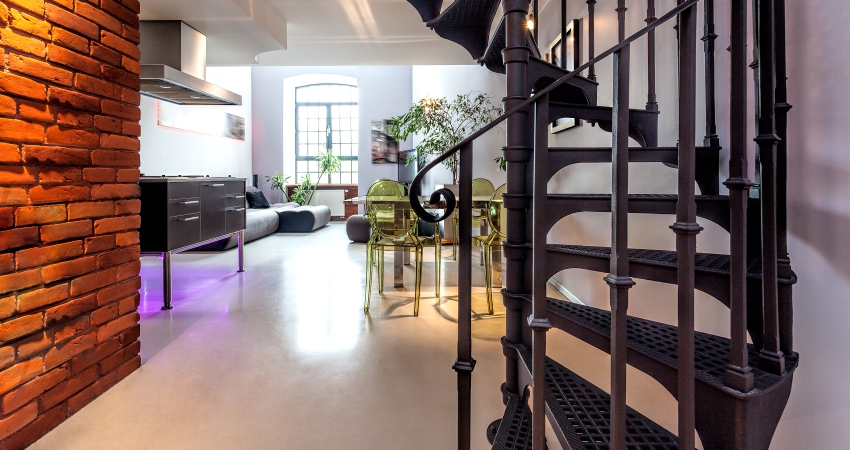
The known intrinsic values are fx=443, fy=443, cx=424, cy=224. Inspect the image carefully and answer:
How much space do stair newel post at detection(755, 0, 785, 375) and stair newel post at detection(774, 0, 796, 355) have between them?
0.09 metres

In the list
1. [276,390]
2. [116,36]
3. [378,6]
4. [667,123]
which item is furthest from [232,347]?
[378,6]

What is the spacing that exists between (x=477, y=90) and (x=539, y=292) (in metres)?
5.28

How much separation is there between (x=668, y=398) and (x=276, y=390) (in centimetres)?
170

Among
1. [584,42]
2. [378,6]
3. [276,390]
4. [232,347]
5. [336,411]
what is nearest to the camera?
[336,411]

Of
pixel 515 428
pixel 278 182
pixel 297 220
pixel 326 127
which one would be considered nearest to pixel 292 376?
pixel 515 428

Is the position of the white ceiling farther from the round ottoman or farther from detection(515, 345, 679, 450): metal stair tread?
detection(515, 345, 679, 450): metal stair tread

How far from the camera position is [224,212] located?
4273 mm

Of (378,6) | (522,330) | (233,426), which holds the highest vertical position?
(378,6)

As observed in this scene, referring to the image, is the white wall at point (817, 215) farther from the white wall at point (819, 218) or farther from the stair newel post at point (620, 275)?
the stair newel post at point (620, 275)

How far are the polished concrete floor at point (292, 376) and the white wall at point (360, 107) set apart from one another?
253 inches

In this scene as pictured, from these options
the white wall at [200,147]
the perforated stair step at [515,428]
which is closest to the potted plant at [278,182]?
the white wall at [200,147]

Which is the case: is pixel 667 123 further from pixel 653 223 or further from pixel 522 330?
pixel 522 330

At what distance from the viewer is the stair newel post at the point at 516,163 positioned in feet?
5.39

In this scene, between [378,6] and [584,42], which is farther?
[378,6]
